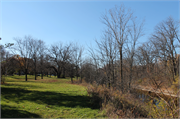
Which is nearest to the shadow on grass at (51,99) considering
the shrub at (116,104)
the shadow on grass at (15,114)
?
the shrub at (116,104)

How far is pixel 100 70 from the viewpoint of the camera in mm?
11062

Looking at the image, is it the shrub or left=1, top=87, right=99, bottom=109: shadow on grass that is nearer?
the shrub

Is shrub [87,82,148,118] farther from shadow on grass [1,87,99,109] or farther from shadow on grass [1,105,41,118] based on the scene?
shadow on grass [1,105,41,118]

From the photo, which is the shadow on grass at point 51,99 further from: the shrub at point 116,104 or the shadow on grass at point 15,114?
the shadow on grass at point 15,114

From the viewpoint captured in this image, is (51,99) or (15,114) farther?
(51,99)

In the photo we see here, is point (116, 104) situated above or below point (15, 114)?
below

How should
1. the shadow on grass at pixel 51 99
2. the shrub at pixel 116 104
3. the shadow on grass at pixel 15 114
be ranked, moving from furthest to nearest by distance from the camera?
the shadow on grass at pixel 51 99 → the shrub at pixel 116 104 → the shadow on grass at pixel 15 114

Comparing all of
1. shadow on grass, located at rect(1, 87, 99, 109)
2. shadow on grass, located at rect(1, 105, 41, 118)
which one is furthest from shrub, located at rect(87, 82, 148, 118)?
shadow on grass, located at rect(1, 105, 41, 118)

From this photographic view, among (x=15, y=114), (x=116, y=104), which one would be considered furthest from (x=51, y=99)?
(x=116, y=104)

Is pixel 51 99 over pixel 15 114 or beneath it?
beneath

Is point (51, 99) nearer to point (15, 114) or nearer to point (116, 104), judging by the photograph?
point (15, 114)

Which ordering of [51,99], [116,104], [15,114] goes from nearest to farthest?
[15,114] < [116,104] < [51,99]

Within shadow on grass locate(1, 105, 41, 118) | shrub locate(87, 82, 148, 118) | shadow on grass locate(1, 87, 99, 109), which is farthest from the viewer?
shadow on grass locate(1, 87, 99, 109)

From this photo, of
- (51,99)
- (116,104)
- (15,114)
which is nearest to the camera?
(15,114)
